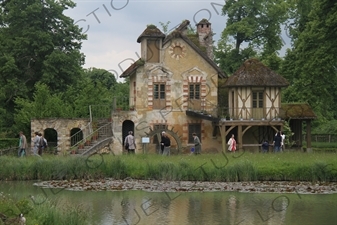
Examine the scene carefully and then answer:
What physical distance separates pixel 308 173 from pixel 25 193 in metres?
11.7

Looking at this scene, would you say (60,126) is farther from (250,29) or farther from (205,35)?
(250,29)

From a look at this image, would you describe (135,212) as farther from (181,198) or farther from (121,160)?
(121,160)

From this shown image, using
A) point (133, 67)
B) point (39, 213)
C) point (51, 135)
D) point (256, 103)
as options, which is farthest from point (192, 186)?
point (51, 135)

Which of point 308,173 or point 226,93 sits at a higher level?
point 226,93

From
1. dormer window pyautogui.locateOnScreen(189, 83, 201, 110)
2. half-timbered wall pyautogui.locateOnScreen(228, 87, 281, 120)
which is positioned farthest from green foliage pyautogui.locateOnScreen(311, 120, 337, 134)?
dormer window pyautogui.locateOnScreen(189, 83, 201, 110)

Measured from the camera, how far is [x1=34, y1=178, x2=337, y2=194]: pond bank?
2442cm

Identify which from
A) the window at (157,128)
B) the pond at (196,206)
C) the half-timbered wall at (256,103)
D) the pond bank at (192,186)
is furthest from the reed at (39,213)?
the half-timbered wall at (256,103)

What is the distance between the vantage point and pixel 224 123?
39.2 m

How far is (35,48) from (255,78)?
16.6 meters

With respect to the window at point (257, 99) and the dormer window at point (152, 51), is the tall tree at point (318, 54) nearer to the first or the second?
the window at point (257, 99)

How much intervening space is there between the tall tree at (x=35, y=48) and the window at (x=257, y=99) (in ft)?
47.2

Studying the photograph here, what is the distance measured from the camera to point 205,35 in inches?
1784

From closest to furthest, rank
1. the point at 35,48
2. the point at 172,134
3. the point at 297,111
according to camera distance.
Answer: the point at 172,134 < the point at 297,111 < the point at 35,48

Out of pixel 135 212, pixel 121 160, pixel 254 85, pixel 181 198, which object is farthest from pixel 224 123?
pixel 135 212
